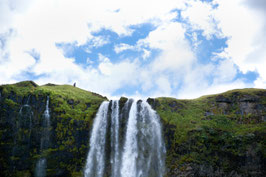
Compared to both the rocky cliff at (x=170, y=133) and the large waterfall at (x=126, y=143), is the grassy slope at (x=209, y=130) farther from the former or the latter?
the large waterfall at (x=126, y=143)

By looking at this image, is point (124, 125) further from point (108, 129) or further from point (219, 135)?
point (219, 135)

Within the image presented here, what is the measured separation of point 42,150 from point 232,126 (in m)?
30.0

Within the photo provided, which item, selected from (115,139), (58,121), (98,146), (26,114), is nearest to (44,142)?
(58,121)

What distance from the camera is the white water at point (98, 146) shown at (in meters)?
30.8

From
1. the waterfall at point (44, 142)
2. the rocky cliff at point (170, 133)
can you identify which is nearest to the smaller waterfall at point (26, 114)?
the rocky cliff at point (170, 133)

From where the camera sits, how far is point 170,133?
105ft

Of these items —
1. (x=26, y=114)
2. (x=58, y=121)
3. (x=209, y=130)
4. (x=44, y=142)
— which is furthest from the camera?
(x=58, y=121)

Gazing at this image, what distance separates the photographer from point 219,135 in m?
29.9

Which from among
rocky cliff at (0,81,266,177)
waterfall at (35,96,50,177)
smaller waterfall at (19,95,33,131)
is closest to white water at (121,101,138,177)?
rocky cliff at (0,81,266,177)

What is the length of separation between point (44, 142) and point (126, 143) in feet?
42.1

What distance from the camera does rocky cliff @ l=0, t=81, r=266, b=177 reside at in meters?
A: 27.5

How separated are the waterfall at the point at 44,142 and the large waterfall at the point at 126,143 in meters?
6.33

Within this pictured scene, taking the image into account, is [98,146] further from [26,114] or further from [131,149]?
[26,114]

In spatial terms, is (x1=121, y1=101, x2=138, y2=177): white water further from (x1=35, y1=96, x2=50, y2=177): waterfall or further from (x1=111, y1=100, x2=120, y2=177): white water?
(x1=35, y1=96, x2=50, y2=177): waterfall
